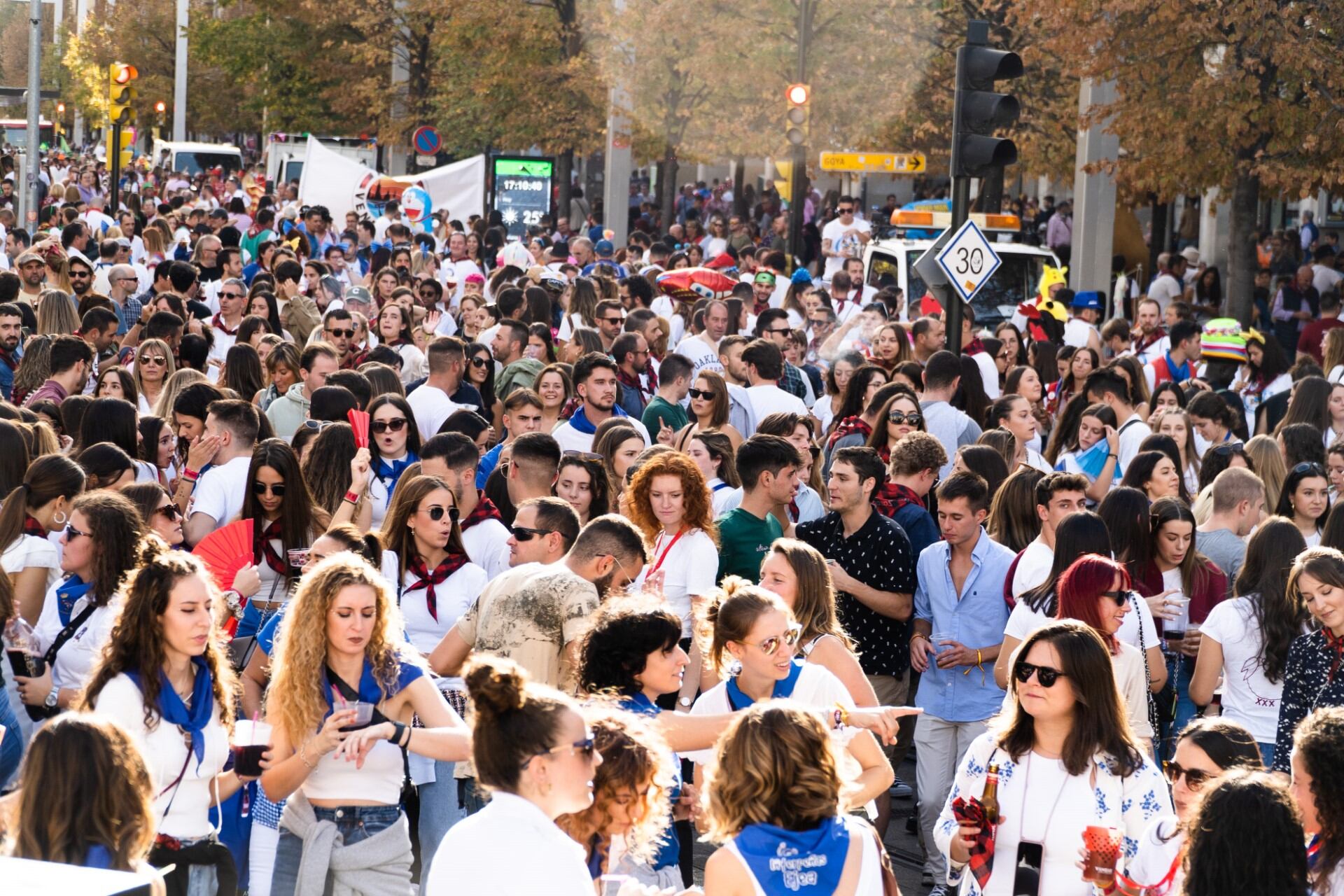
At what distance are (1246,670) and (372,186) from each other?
24.1 metres

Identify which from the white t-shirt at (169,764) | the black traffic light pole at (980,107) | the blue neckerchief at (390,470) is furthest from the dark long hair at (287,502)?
the black traffic light pole at (980,107)

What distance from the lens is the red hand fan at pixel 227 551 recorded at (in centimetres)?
688

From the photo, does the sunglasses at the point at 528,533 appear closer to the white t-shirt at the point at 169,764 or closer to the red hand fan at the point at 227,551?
the red hand fan at the point at 227,551

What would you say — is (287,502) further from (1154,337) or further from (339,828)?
(1154,337)

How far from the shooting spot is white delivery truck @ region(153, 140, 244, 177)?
50.9 metres

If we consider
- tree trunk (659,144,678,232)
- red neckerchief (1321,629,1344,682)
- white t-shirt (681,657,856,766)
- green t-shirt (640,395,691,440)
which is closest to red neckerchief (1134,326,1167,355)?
green t-shirt (640,395,691,440)

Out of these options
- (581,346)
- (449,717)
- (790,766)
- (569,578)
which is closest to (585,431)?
(581,346)

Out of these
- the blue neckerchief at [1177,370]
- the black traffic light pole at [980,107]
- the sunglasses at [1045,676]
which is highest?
the black traffic light pole at [980,107]

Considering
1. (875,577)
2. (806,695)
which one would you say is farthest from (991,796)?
(875,577)

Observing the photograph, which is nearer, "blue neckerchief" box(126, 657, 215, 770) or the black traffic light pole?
"blue neckerchief" box(126, 657, 215, 770)

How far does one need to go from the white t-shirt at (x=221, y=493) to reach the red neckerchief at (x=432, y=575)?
1.34m

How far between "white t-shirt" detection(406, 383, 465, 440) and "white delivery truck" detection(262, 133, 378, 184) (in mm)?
30638

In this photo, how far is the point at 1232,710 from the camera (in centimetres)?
716

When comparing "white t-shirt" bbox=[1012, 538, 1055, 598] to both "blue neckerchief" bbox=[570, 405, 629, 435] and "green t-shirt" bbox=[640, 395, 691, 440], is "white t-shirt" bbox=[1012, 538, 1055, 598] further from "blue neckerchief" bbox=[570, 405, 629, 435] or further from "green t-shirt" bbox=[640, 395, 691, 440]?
"green t-shirt" bbox=[640, 395, 691, 440]
